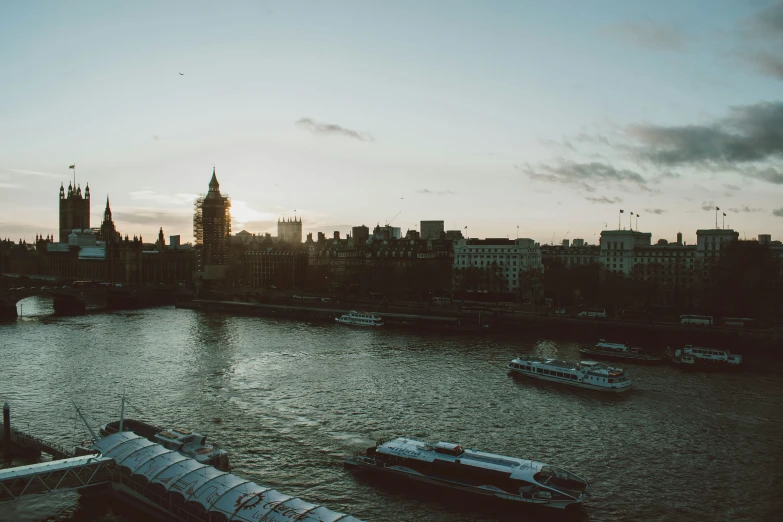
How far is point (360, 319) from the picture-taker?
93.6m

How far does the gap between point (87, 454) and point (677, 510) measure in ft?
94.7

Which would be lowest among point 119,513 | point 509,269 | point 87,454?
point 119,513

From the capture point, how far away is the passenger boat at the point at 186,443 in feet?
109

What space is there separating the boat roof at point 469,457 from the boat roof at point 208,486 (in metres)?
8.66

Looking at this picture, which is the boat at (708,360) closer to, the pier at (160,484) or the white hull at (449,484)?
the white hull at (449,484)

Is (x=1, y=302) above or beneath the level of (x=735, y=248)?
beneath

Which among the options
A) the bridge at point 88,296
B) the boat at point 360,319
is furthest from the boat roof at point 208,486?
the bridge at point 88,296

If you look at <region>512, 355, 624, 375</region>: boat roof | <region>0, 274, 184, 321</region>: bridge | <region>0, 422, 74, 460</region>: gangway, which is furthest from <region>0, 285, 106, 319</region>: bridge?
<region>512, 355, 624, 375</region>: boat roof

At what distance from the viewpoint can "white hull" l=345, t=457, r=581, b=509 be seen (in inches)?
1182

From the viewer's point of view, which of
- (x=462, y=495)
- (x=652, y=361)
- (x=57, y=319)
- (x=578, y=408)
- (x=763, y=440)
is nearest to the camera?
(x=462, y=495)

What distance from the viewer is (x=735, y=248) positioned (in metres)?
87.4

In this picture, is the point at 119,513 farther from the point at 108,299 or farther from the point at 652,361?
the point at 108,299

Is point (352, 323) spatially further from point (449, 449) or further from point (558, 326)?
point (449, 449)

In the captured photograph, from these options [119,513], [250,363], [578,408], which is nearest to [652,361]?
[578,408]
